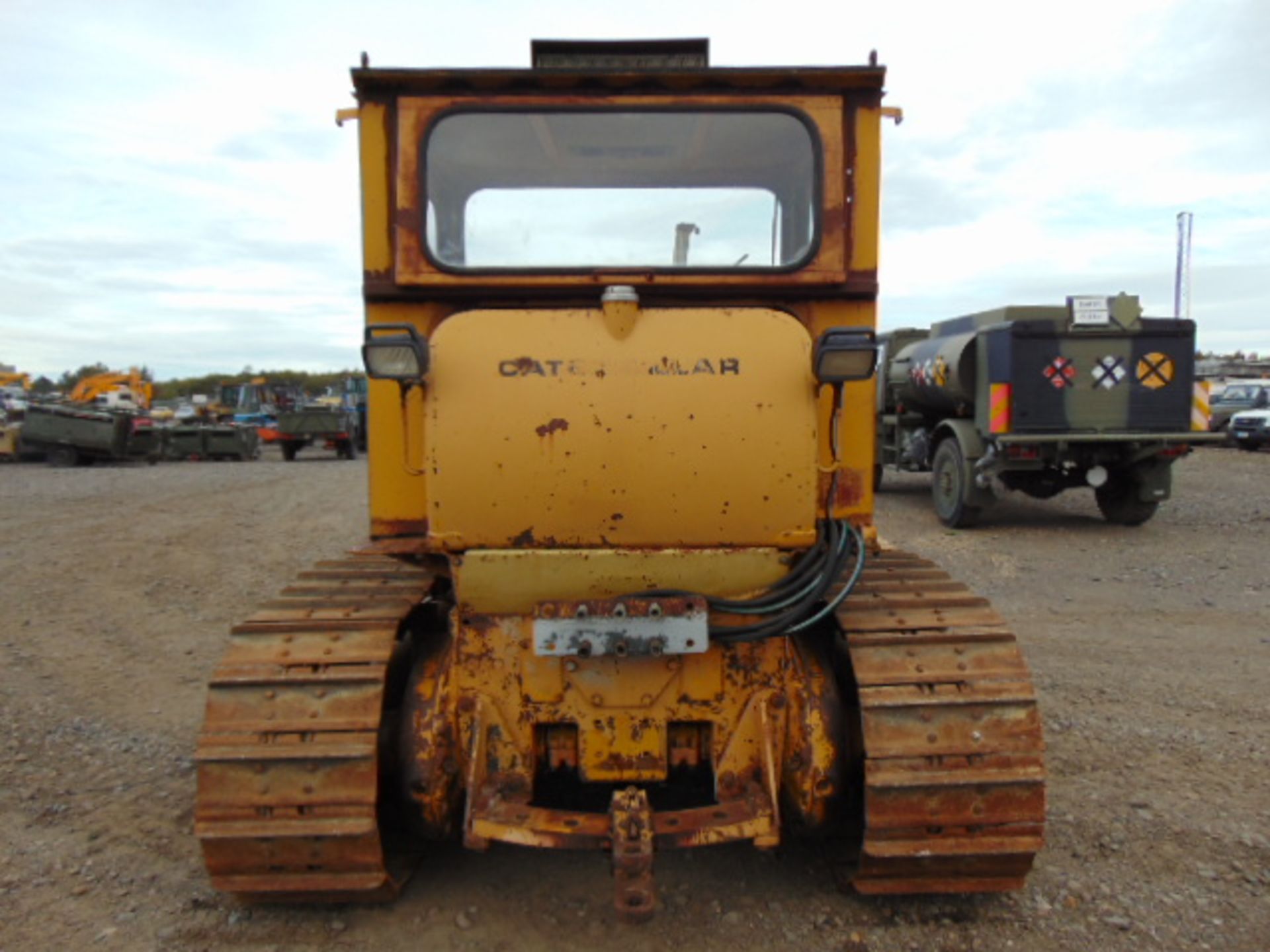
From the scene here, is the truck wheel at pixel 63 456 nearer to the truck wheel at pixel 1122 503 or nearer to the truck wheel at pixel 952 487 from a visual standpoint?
the truck wheel at pixel 952 487

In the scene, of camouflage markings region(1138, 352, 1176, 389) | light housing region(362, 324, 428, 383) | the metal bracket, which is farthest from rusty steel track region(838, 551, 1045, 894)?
camouflage markings region(1138, 352, 1176, 389)

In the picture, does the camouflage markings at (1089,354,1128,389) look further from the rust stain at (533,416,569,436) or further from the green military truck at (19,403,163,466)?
the green military truck at (19,403,163,466)

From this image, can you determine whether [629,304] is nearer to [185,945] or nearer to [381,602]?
[381,602]

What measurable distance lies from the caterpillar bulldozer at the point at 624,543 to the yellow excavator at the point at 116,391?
Answer: 35.0 m

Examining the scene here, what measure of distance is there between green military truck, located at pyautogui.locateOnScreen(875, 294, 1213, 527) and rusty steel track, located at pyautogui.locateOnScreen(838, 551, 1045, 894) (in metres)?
7.95

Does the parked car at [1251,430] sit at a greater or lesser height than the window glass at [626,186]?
lesser

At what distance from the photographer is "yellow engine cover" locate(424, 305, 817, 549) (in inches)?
116

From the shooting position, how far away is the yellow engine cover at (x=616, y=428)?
2.96 metres

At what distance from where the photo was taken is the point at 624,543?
3.03m

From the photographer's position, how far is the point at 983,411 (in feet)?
36.0

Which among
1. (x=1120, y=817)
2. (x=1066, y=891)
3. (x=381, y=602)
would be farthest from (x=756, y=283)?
(x=1120, y=817)

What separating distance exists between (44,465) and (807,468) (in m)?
25.5

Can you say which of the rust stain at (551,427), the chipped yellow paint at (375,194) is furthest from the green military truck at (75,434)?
the rust stain at (551,427)

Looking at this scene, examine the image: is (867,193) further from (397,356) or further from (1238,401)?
(1238,401)
